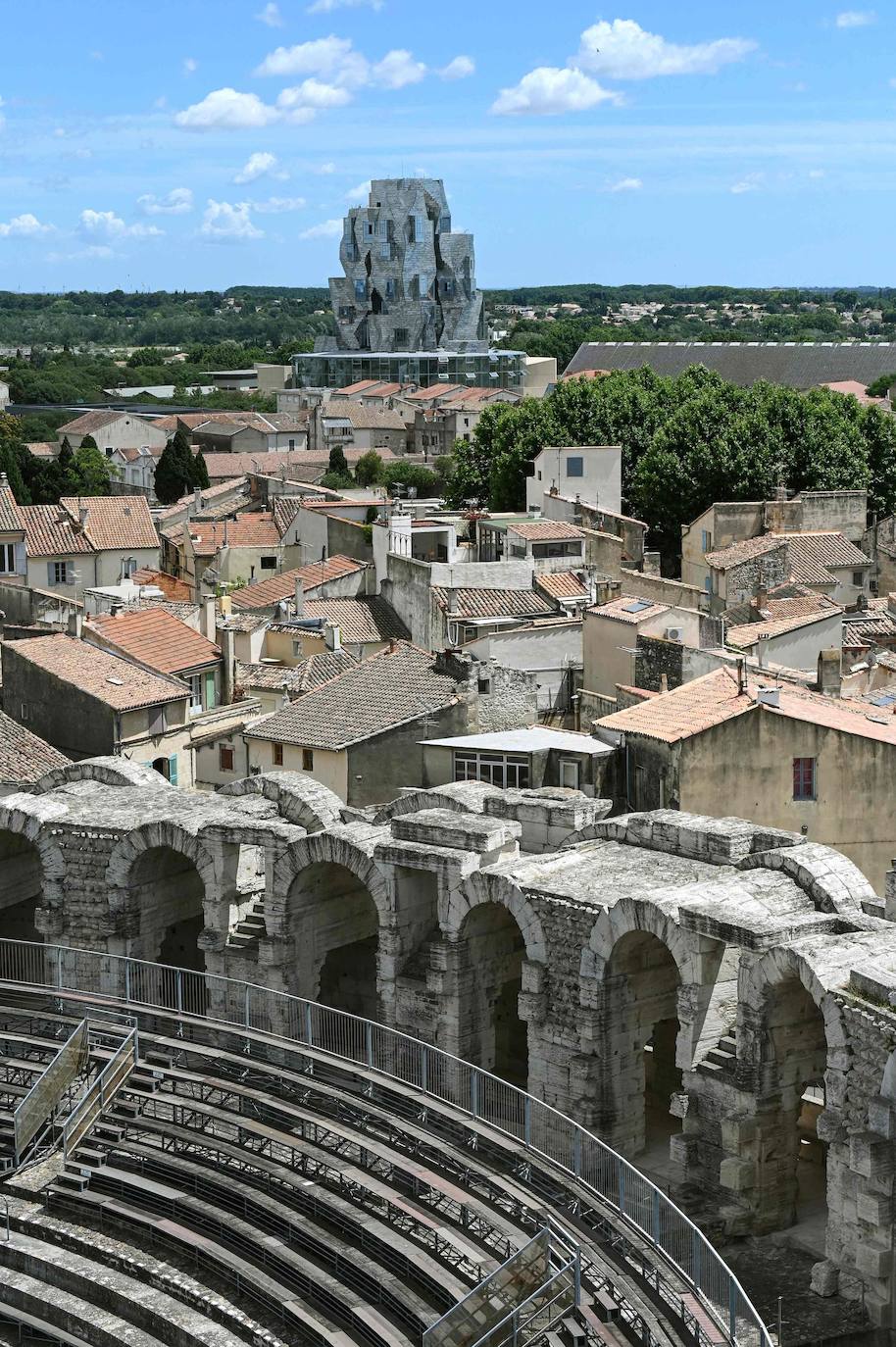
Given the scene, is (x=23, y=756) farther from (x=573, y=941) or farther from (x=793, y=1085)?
(x=793, y=1085)

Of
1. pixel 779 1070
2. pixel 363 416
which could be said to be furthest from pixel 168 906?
pixel 363 416

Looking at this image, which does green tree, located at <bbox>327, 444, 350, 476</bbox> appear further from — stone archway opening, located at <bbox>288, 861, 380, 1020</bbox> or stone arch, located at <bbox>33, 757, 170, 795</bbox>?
stone archway opening, located at <bbox>288, 861, 380, 1020</bbox>

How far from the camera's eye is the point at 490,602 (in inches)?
2290

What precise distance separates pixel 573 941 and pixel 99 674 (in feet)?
69.8

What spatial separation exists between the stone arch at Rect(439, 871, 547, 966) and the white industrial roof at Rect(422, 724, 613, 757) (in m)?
8.32

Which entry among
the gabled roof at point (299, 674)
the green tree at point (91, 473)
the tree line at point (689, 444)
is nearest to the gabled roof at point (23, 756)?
the gabled roof at point (299, 674)

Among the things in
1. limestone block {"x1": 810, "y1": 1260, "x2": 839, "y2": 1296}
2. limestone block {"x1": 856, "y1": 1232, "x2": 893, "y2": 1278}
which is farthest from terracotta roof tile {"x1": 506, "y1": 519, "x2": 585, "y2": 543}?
limestone block {"x1": 856, "y1": 1232, "x2": 893, "y2": 1278}

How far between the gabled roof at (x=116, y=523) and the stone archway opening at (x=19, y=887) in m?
34.4

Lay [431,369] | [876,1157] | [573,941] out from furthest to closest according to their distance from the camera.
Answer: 1. [431,369]
2. [573,941]
3. [876,1157]

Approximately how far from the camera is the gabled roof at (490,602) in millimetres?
57469

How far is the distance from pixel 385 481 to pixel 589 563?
4919 cm

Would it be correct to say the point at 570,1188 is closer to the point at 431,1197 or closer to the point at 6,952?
the point at 431,1197

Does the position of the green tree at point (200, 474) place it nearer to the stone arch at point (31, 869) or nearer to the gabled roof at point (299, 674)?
the gabled roof at point (299, 674)

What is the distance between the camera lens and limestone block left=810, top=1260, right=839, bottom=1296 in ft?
87.8
